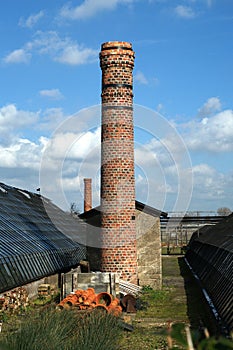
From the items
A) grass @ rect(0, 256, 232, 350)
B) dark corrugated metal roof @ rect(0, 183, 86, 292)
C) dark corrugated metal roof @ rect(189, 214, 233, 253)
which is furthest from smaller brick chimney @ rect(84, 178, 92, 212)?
grass @ rect(0, 256, 232, 350)

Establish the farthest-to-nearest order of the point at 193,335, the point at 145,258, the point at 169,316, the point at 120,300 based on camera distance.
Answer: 1. the point at 145,258
2. the point at 120,300
3. the point at 169,316
4. the point at 193,335

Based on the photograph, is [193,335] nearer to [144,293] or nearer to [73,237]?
[144,293]

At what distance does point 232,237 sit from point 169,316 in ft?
22.0

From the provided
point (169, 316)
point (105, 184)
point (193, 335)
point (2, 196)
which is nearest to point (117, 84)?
point (105, 184)

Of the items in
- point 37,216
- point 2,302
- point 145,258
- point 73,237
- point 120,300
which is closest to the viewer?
point 2,302

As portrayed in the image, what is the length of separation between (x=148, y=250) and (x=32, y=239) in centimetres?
475

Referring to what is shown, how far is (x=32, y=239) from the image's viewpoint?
16531mm

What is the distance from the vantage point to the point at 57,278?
679 inches

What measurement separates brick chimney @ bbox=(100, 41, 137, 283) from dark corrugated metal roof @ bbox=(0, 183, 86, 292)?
6.74 feet

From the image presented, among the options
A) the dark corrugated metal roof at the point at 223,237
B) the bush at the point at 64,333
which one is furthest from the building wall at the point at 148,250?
the bush at the point at 64,333

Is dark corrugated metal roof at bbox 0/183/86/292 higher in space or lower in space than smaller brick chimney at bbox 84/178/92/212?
lower

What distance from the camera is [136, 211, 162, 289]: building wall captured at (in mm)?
18688

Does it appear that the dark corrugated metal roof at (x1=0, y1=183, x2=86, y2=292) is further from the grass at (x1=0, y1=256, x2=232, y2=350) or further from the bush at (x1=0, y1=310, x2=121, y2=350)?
the bush at (x1=0, y1=310, x2=121, y2=350)

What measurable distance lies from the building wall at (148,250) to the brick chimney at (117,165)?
1.74 metres
